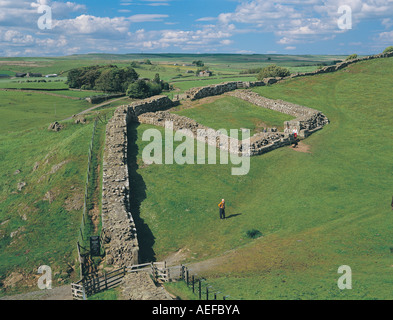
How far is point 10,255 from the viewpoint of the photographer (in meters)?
25.5

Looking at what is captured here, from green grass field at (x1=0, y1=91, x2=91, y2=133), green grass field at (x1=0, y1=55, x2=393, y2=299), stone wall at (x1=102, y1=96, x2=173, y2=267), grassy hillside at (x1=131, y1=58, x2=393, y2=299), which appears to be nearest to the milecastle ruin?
stone wall at (x1=102, y1=96, x2=173, y2=267)

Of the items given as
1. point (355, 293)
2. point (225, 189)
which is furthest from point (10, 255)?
point (355, 293)

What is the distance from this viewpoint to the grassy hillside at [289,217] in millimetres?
19094

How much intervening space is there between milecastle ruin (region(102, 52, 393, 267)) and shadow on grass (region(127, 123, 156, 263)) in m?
1.10

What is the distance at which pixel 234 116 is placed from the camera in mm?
46844

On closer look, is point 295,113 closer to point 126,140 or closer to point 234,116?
point 234,116

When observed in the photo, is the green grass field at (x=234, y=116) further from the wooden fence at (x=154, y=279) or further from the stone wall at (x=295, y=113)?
the wooden fence at (x=154, y=279)

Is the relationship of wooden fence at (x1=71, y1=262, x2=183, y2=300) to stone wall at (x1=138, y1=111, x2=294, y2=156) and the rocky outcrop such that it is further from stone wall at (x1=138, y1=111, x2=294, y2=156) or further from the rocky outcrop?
the rocky outcrop

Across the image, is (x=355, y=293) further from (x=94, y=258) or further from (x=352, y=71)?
(x=352, y=71)

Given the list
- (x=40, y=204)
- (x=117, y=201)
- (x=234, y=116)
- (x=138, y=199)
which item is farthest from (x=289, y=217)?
(x=234, y=116)

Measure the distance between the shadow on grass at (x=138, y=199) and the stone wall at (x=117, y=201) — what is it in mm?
1065

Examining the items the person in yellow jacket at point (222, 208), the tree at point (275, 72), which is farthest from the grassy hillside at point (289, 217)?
the tree at point (275, 72)

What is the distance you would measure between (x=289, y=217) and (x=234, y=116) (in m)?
23.0

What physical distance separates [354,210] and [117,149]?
2122 cm
